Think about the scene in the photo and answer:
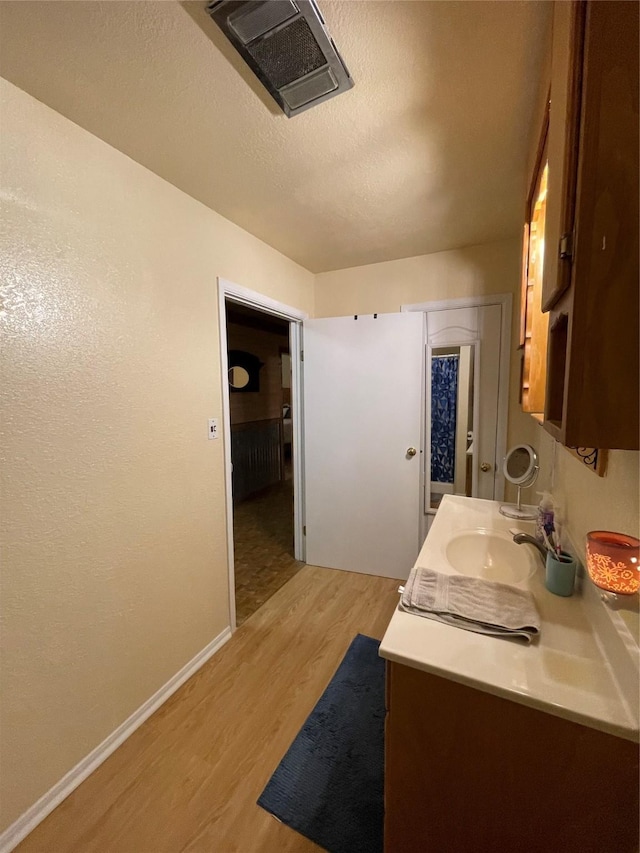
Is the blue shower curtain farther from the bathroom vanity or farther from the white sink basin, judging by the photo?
the bathroom vanity

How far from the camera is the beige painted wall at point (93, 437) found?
42.5 inches

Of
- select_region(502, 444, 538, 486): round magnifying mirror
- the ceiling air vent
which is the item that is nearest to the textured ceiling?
the ceiling air vent

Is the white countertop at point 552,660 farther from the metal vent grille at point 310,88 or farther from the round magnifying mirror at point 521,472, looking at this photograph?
the metal vent grille at point 310,88

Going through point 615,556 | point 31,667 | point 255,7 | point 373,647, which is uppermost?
point 255,7

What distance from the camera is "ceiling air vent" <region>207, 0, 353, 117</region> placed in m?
0.84

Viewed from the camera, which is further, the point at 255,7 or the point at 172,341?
the point at 172,341

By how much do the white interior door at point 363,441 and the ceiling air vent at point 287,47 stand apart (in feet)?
4.88

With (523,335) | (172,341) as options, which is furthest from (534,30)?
(172,341)

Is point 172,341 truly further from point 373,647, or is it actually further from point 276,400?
point 276,400

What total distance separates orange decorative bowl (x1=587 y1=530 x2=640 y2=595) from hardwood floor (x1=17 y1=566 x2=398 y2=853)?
1.22 meters

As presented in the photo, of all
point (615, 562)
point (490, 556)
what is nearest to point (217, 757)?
point (490, 556)

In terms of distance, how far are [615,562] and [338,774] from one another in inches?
50.1

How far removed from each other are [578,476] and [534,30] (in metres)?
1.25

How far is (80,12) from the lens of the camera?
33.6 inches
